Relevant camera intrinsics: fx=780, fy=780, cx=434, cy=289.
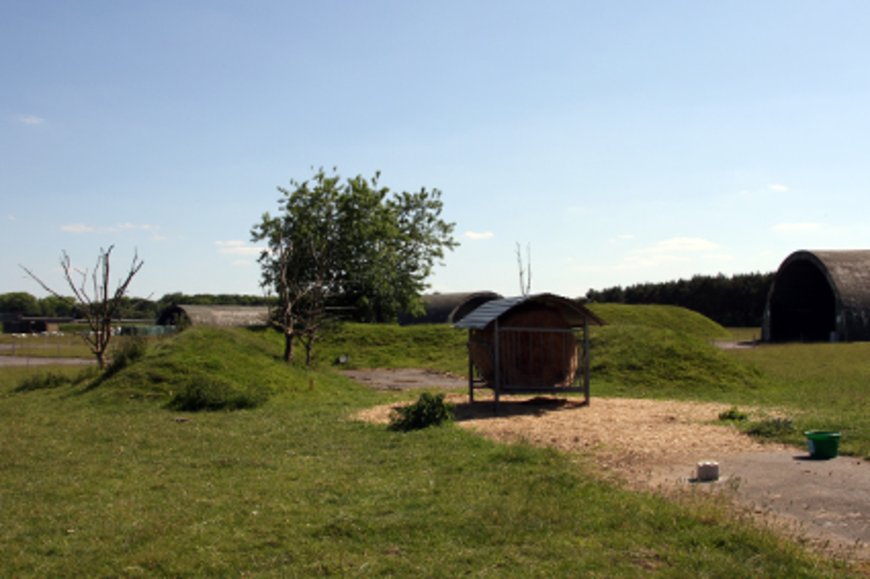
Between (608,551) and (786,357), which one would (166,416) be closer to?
(608,551)

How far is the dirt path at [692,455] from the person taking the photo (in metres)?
7.89

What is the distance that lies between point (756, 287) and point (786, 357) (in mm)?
32666

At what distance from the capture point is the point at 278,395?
20531 millimetres

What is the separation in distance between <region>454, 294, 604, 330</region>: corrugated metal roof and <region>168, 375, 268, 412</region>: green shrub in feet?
17.3

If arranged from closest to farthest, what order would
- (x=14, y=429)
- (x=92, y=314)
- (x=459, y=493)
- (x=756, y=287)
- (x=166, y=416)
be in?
(x=459, y=493)
(x=14, y=429)
(x=166, y=416)
(x=92, y=314)
(x=756, y=287)

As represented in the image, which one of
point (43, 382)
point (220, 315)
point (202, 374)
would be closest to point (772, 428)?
point (202, 374)

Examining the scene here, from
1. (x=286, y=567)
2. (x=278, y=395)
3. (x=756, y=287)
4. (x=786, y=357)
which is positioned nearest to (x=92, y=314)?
(x=278, y=395)

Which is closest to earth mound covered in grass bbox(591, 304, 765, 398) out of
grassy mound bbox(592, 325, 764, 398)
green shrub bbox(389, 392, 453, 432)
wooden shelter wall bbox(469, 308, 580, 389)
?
grassy mound bbox(592, 325, 764, 398)

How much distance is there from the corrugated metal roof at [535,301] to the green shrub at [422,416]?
3052 millimetres

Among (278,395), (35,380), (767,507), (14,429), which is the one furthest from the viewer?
(35,380)

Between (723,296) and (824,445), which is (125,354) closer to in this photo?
(824,445)

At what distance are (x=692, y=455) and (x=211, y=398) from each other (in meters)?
11.2

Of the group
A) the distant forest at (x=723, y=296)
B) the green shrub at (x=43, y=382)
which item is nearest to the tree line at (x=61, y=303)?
the distant forest at (x=723, y=296)

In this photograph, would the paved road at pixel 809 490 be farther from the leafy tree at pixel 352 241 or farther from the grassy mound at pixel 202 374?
the leafy tree at pixel 352 241
